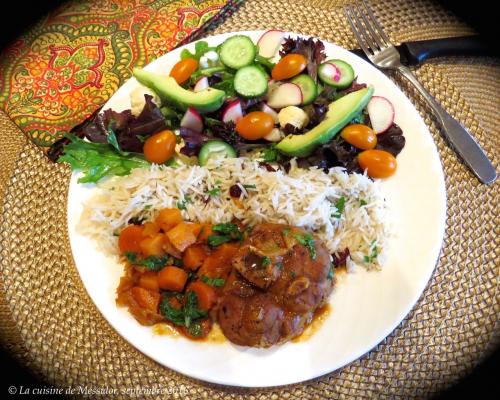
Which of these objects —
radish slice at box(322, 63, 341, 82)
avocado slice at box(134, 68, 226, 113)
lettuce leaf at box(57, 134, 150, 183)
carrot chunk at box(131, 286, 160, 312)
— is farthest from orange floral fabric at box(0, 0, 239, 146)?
carrot chunk at box(131, 286, 160, 312)

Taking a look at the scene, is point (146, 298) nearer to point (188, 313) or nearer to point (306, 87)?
point (188, 313)

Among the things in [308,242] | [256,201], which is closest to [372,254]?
[308,242]

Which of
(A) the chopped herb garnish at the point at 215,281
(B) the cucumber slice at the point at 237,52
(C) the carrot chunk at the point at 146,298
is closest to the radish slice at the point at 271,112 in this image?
(B) the cucumber slice at the point at 237,52

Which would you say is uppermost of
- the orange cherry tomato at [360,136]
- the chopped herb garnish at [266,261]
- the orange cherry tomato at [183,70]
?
the orange cherry tomato at [183,70]

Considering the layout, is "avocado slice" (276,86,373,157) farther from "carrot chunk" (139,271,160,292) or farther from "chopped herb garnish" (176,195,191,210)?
"carrot chunk" (139,271,160,292)

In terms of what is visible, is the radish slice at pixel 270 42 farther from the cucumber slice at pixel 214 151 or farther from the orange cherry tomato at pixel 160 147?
the orange cherry tomato at pixel 160 147

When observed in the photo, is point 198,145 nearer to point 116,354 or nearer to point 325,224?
point 325,224
